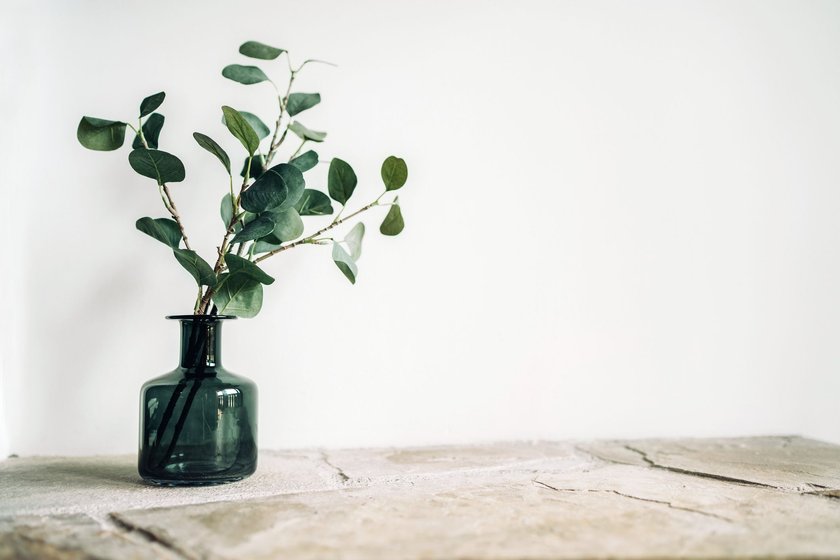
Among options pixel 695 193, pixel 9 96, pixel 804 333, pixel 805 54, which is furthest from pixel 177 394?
pixel 805 54

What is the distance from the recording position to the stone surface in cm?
72

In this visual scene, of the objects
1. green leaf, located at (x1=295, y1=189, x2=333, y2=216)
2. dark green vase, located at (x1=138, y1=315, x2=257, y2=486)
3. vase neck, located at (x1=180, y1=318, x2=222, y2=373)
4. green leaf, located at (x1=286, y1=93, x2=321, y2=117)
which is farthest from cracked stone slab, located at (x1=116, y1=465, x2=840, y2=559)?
green leaf, located at (x1=286, y1=93, x2=321, y2=117)

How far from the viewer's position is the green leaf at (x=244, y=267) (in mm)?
961

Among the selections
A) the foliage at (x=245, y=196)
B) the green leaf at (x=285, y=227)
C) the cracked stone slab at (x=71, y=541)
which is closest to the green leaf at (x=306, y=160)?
the foliage at (x=245, y=196)

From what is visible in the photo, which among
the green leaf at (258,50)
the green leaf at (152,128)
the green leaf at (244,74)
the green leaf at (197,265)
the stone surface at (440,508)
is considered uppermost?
the green leaf at (258,50)

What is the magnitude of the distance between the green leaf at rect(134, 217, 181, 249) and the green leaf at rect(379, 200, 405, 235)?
1.12ft

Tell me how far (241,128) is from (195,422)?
448mm

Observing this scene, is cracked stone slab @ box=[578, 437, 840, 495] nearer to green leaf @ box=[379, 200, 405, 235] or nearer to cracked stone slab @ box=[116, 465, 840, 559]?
cracked stone slab @ box=[116, 465, 840, 559]

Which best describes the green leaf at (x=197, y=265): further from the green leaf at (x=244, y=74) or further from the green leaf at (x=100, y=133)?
the green leaf at (x=244, y=74)

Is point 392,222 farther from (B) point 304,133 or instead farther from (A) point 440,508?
(A) point 440,508

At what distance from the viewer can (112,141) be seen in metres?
1.03

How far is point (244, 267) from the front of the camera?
0.97 metres

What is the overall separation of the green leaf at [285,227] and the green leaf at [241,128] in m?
0.11

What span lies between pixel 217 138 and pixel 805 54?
4.74 ft
